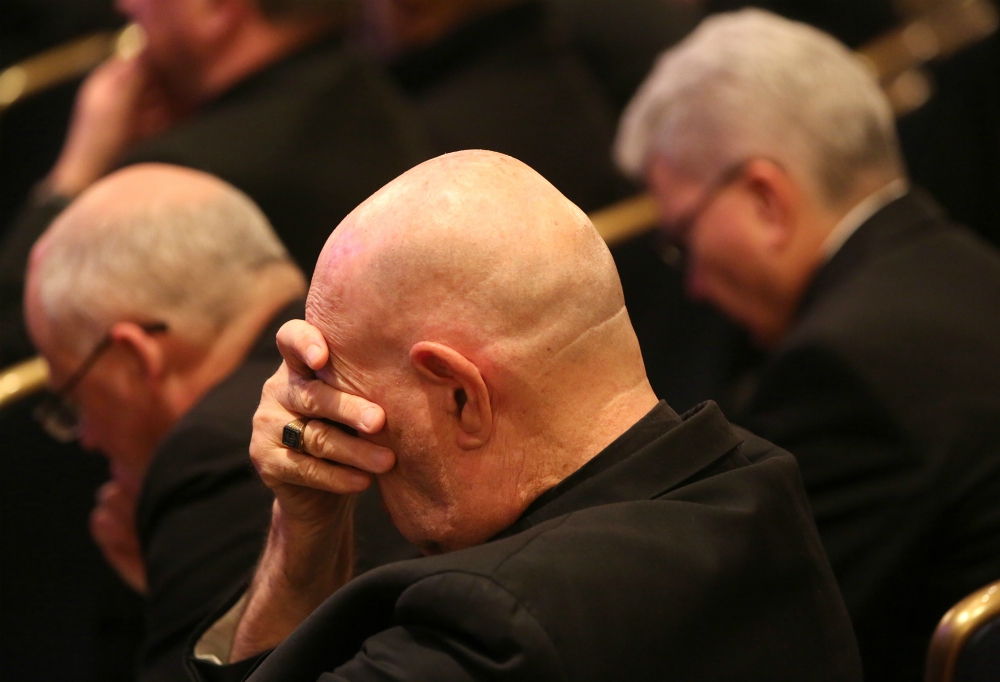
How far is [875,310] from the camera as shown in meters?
1.97

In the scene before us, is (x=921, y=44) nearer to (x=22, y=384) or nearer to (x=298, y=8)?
(x=298, y=8)

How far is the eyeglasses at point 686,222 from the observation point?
7.73 feet

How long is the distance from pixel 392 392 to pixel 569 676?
0.33 m

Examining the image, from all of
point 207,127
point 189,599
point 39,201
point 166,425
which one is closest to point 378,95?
point 207,127

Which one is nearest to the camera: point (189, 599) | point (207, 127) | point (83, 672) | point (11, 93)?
point (189, 599)

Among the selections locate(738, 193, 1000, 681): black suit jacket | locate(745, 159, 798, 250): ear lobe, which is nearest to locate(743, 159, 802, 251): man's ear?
locate(745, 159, 798, 250): ear lobe

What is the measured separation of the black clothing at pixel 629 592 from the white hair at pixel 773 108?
1181 mm

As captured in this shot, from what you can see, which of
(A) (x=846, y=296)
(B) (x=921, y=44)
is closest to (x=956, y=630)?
(A) (x=846, y=296)

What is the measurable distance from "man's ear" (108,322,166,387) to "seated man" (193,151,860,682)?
24.1 inches

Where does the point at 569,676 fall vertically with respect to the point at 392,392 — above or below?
below

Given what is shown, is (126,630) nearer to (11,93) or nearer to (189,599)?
(189,599)

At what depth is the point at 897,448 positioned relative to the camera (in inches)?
72.8

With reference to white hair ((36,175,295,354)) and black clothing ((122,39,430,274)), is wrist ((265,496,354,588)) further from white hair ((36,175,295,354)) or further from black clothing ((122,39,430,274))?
black clothing ((122,39,430,274))

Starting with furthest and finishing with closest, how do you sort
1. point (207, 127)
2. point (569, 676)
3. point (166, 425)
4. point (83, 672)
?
point (207, 127)
point (83, 672)
point (166, 425)
point (569, 676)
